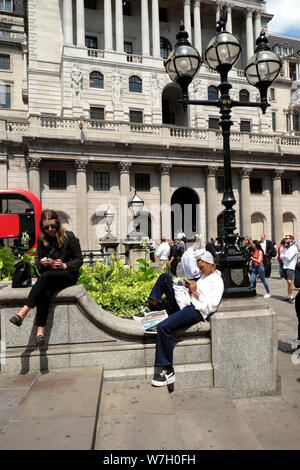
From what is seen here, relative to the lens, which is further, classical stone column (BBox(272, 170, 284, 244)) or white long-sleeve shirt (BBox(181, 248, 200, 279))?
classical stone column (BBox(272, 170, 284, 244))

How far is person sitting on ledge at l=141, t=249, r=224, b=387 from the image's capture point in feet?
14.3

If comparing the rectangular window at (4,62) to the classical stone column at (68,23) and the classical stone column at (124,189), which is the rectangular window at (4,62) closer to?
the classical stone column at (68,23)

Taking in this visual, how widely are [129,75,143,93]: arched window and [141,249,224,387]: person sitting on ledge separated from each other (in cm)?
3069

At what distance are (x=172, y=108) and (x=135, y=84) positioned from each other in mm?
6356

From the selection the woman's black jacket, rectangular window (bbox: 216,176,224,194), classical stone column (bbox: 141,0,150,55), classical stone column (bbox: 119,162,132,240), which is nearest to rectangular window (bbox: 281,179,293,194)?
rectangular window (bbox: 216,176,224,194)

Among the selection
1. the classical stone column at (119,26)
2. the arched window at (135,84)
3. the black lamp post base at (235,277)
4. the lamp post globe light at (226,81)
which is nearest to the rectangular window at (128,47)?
the classical stone column at (119,26)

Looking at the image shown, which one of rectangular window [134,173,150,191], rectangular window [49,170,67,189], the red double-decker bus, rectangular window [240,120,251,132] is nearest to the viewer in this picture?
the red double-decker bus

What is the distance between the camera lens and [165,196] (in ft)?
97.0

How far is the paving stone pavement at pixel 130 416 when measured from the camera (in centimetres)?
297

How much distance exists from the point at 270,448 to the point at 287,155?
112 ft

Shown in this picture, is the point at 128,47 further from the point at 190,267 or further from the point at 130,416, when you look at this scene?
the point at 130,416

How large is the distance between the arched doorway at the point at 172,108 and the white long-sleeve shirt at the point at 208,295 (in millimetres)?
33141

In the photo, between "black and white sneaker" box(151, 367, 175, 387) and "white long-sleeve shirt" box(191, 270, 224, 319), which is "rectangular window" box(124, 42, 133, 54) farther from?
"black and white sneaker" box(151, 367, 175, 387)

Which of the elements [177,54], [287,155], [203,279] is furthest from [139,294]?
[287,155]
